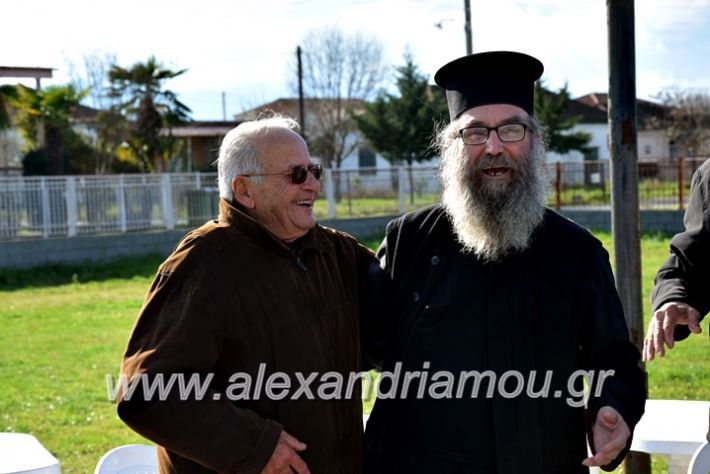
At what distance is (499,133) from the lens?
9.23 feet

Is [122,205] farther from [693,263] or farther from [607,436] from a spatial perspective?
[607,436]

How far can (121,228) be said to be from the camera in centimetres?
2014

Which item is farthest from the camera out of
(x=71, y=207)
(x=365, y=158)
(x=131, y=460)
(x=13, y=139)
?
(x=365, y=158)

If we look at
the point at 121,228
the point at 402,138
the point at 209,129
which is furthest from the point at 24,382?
the point at 209,129

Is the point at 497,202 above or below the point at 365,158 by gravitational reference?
below

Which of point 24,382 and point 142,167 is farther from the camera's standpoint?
point 142,167

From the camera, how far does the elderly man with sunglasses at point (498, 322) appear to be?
8.70 feet

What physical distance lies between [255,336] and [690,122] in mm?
47412

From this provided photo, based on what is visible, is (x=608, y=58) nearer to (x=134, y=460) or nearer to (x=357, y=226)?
(x=134, y=460)

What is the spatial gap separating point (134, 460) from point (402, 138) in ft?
123

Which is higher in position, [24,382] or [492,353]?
[492,353]

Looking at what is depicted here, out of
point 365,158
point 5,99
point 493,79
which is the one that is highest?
point 5,99

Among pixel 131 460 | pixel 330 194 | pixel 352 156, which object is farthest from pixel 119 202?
pixel 352 156

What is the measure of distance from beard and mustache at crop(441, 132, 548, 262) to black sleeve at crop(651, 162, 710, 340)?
1.71 feet
